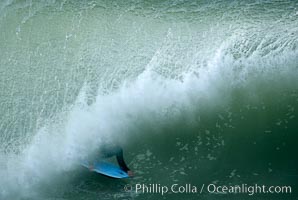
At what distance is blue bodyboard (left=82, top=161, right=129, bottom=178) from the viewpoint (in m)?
12.6

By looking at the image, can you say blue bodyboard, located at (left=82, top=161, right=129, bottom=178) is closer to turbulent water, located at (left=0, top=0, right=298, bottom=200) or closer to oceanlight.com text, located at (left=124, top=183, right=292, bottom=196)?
turbulent water, located at (left=0, top=0, right=298, bottom=200)

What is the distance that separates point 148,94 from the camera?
14.0 m

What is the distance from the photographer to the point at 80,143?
13.2 metres

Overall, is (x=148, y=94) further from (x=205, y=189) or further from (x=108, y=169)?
(x=205, y=189)

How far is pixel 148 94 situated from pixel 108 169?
91.6 inches

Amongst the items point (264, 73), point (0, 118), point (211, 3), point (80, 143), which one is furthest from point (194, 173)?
point (211, 3)

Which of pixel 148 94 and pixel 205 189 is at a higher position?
pixel 148 94

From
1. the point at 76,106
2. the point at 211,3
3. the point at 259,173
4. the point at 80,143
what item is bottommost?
the point at 259,173

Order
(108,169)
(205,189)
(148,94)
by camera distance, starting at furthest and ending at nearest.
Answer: (148,94), (108,169), (205,189)

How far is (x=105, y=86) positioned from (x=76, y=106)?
0.93 m

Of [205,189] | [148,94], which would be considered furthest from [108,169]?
[148,94]

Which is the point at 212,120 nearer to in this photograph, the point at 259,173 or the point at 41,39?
the point at 259,173

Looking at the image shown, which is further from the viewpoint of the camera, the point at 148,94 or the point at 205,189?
the point at 148,94

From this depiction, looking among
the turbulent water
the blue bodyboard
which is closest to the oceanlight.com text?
the turbulent water
